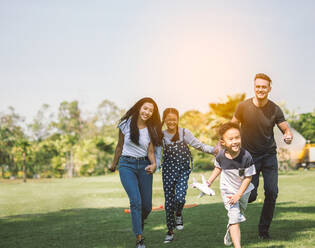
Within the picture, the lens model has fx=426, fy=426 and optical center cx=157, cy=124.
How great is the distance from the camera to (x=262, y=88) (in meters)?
6.11

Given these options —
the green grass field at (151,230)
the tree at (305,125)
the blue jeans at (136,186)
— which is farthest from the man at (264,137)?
the tree at (305,125)

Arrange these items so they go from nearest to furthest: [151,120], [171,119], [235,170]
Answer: [235,170], [151,120], [171,119]

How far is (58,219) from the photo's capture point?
10.8 metres

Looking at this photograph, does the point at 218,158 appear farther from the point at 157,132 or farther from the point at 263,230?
the point at 263,230

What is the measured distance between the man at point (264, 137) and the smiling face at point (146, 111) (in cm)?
132

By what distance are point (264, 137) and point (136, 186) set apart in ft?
6.55

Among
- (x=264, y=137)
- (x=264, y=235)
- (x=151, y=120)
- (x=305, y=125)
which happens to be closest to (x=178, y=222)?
(x=264, y=235)

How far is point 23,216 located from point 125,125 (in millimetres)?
6978

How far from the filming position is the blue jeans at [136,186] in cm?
589

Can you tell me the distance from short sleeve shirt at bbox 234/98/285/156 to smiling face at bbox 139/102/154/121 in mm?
1393

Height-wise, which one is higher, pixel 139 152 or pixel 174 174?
pixel 139 152

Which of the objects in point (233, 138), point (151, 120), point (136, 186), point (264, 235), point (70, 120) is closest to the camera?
point (233, 138)

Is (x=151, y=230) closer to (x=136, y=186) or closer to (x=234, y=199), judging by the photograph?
(x=136, y=186)

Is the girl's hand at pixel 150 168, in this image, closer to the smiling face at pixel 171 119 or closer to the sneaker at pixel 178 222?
the smiling face at pixel 171 119
